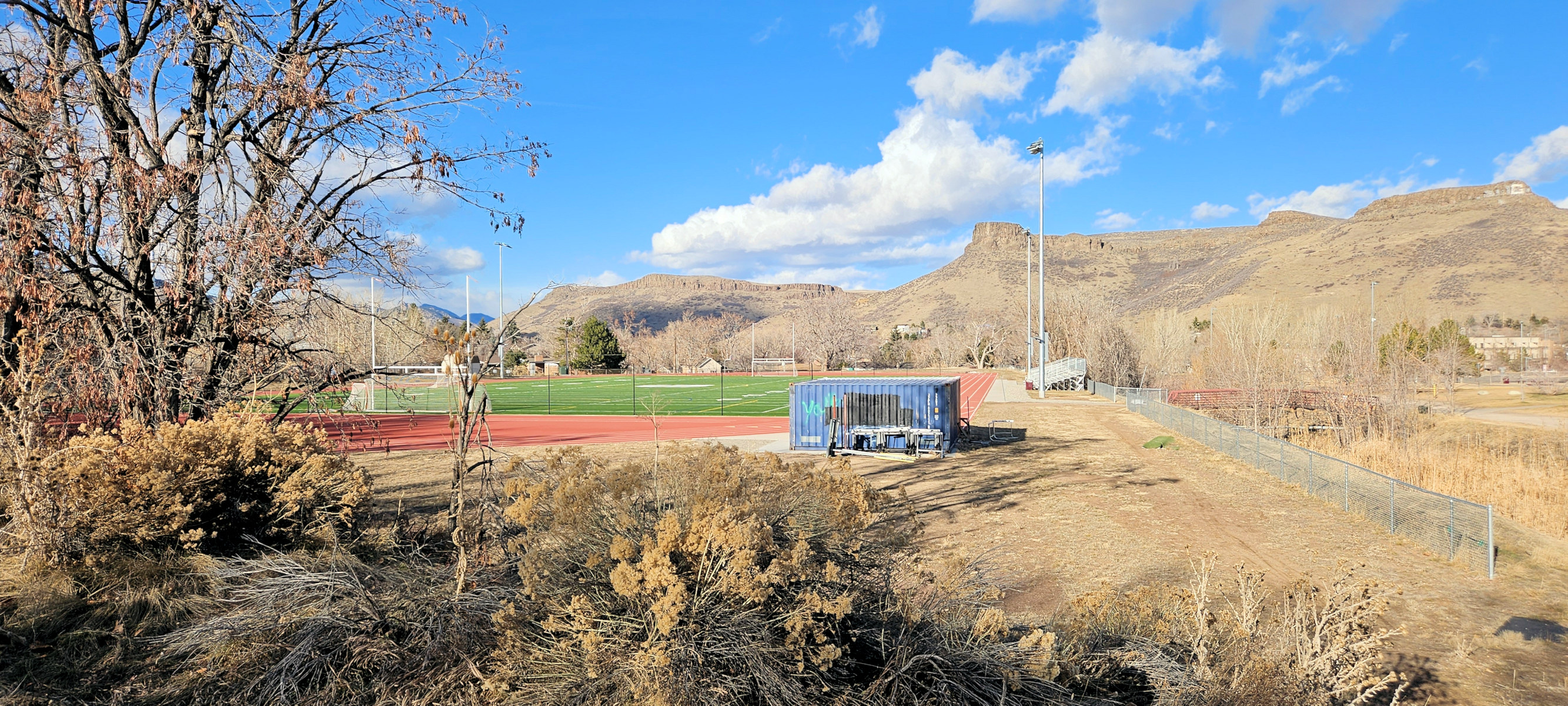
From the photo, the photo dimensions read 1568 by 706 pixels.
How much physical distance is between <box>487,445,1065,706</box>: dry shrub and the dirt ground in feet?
7.83

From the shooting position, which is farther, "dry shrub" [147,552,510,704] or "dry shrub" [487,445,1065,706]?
"dry shrub" [147,552,510,704]

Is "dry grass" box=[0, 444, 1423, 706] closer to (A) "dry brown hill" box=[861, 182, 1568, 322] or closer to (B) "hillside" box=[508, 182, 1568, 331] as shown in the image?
(B) "hillside" box=[508, 182, 1568, 331]

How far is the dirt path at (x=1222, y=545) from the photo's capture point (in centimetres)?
800

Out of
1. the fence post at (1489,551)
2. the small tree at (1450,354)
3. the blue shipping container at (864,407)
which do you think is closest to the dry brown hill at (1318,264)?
the small tree at (1450,354)

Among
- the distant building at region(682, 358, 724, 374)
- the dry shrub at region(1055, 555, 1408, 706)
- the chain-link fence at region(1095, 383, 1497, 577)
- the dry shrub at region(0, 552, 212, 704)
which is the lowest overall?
the chain-link fence at region(1095, 383, 1497, 577)

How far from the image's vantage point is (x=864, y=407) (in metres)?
22.0

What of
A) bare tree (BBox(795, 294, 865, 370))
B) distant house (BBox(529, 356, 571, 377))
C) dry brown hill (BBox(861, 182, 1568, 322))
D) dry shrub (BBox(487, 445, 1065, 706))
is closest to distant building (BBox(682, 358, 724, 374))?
bare tree (BBox(795, 294, 865, 370))

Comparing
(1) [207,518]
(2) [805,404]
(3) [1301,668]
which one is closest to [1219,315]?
(2) [805,404]

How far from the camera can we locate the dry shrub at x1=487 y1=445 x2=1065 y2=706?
3877 millimetres

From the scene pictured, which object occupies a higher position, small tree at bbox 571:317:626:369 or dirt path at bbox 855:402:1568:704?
small tree at bbox 571:317:626:369

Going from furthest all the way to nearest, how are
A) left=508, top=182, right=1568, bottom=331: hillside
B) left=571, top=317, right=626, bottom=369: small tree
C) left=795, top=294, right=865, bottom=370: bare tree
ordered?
left=795, top=294, right=865, bottom=370: bare tree
left=508, top=182, right=1568, bottom=331: hillside
left=571, top=317, right=626, bottom=369: small tree

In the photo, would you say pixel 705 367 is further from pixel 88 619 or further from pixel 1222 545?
pixel 88 619

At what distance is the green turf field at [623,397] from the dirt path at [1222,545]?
13243mm

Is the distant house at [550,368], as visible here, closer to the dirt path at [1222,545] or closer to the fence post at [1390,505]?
the dirt path at [1222,545]
